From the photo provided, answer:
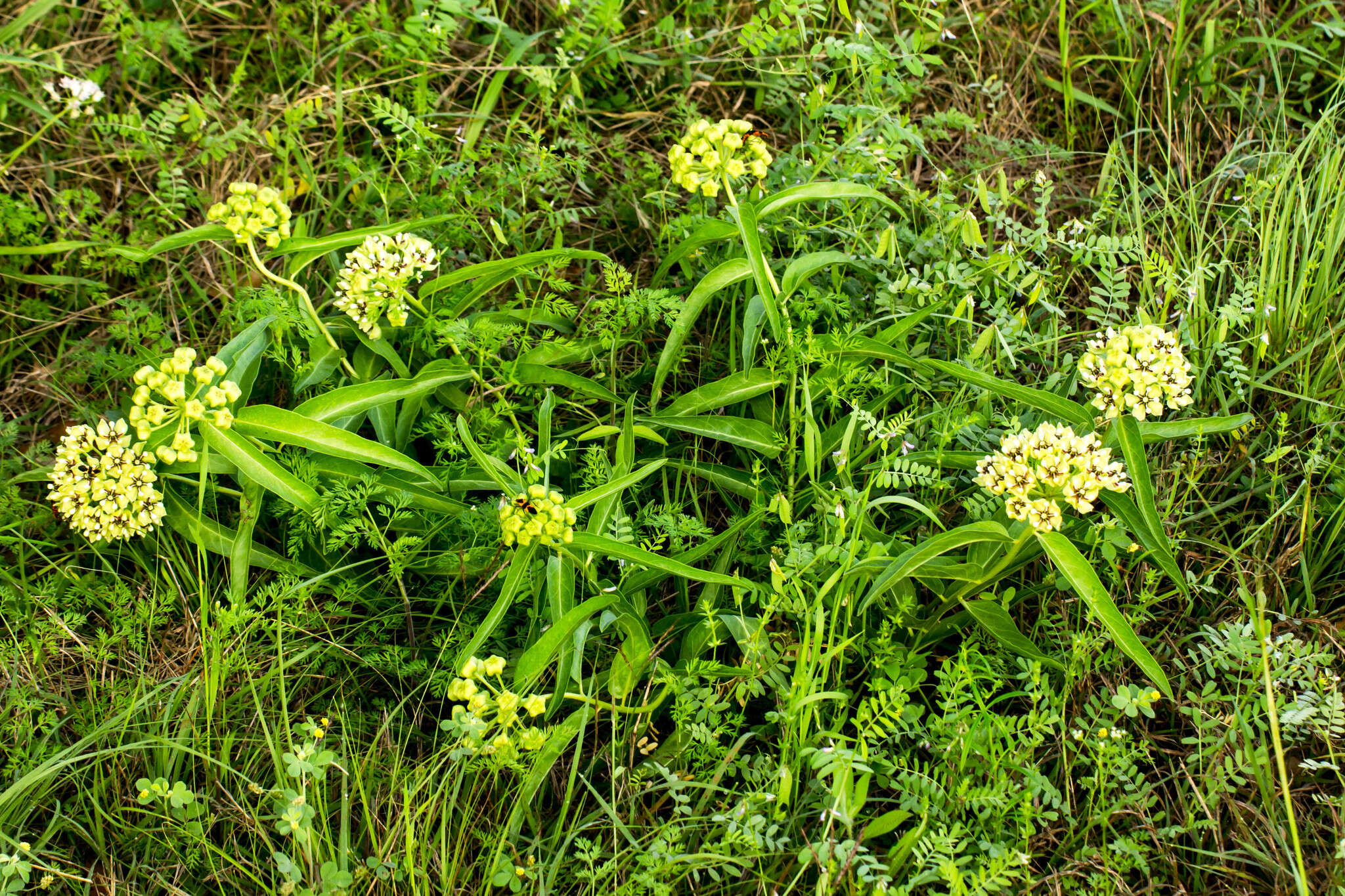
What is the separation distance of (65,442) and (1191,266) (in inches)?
115

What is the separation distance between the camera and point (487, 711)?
200 centimetres

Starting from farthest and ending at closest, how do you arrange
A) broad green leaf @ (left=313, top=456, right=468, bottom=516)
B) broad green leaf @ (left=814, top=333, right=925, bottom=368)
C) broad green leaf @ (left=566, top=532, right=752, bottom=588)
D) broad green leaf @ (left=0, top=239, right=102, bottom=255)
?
broad green leaf @ (left=0, top=239, right=102, bottom=255) < broad green leaf @ (left=814, top=333, right=925, bottom=368) < broad green leaf @ (left=313, top=456, right=468, bottom=516) < broad green leaf @ (left=566, top=532, right=752, bottom=588)

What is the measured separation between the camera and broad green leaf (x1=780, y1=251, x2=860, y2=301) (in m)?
2.40

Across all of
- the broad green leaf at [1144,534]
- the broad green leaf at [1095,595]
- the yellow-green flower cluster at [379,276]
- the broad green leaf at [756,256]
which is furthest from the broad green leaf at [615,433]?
the broad green leaf at [1144,534]

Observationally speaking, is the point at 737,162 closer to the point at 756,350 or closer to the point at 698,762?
the point at 756,350

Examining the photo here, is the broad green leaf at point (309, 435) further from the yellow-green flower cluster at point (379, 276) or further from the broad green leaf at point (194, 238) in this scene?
the broad green leaf at point (194, 238)

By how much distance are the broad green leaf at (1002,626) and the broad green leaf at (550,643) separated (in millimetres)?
816

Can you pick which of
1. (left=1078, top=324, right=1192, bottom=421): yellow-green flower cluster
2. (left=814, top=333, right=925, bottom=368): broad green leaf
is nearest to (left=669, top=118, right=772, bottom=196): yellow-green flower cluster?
(left=814, top=333, right=925, bottom=368): broad green leaf

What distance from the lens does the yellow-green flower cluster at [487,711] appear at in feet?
5.93

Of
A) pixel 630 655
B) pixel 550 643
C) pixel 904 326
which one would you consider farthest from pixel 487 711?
pixel 904 326

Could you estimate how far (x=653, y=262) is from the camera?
297cm

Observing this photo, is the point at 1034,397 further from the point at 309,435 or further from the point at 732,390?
the point at 309,435

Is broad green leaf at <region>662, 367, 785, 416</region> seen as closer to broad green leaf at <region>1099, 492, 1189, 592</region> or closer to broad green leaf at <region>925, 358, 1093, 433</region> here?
broad green leaf at <region>925, 358, 1093, 433</region>

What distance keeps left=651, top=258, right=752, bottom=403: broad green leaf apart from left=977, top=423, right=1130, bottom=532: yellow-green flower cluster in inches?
30.8
